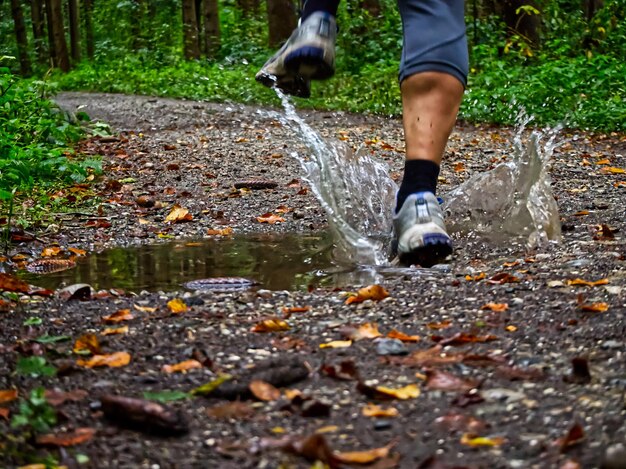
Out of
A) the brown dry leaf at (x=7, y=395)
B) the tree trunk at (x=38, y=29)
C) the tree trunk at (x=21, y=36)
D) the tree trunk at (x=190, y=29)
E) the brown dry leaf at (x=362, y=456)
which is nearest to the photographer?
the brown dry leaf at (x=362, y=456)

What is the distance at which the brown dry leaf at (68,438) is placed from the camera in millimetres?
1436

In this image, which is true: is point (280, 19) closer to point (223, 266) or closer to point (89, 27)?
point (89, 27)

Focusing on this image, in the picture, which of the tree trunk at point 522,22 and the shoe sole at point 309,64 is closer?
the shoe sole at point 309,64

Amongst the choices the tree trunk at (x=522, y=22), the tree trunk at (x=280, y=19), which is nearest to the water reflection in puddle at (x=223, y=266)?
the tree trunk at (x=522, y=22)

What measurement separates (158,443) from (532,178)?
7.89 feet

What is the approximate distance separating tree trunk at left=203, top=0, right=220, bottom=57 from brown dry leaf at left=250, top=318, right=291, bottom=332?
1791cm

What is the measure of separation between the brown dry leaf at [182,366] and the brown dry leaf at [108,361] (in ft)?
0.33

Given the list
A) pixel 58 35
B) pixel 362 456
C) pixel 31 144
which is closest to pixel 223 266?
pixel 362 456

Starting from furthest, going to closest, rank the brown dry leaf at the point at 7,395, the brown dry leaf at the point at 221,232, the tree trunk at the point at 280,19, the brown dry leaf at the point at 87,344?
the tree trunk at the point at 280,19
the brown dry leaf at the point at 221,232
the brown dry leaf at the point at 87,344
the brown dry leaf at the point at 7,395

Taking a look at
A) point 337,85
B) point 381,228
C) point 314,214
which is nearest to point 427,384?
point 381,228

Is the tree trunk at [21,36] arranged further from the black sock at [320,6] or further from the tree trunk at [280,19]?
the black sock at [320,6]

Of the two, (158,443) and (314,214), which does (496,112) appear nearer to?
(314,214)

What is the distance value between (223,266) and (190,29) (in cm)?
1674

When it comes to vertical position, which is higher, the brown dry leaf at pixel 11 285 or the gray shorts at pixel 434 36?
the gray shorts at pixel 434 36
